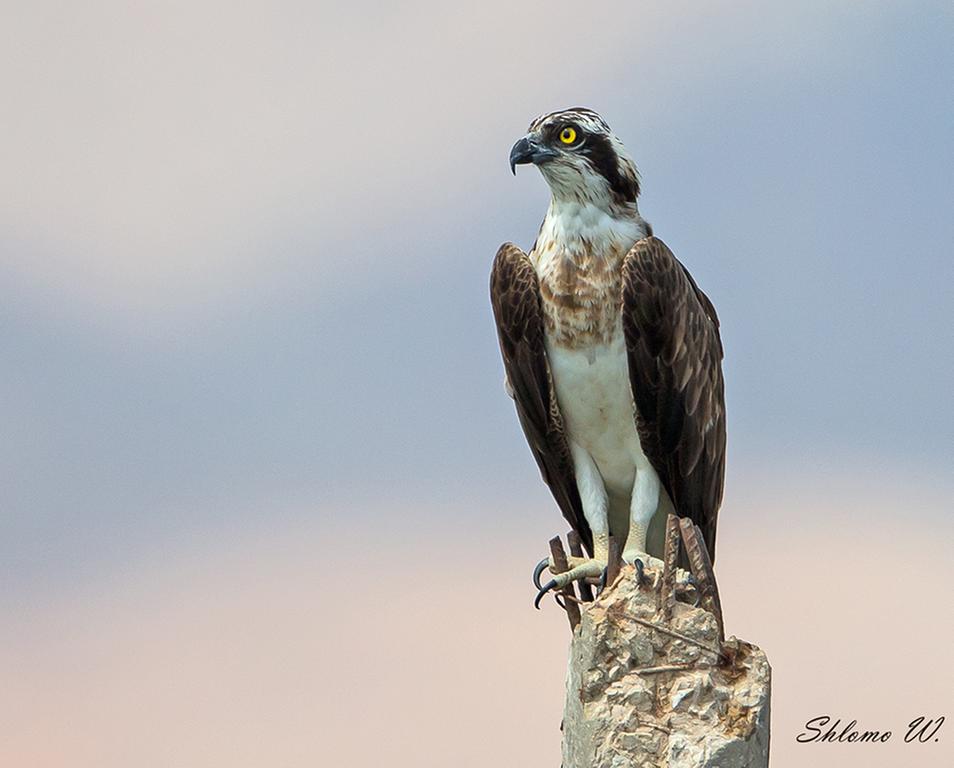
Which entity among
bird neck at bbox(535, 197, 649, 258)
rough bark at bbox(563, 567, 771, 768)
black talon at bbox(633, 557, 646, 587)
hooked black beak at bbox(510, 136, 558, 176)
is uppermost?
hooked black beak at bbox(510, 136, 558, 176)

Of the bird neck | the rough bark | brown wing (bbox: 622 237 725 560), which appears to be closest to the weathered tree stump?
the rough bark

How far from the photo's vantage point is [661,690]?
8.08 meters

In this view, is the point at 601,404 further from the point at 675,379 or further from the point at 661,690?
the point at 661,690

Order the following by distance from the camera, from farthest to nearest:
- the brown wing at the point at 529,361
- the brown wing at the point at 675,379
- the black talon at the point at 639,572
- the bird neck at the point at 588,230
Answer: the brown wing at the point at 529,361, the bird neck at the point at 588,230, the brown wing at the point at 675,379, the black talon at the point at 639,572

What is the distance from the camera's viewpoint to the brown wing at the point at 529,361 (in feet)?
31.4

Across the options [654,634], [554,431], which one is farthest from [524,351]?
[654,634]

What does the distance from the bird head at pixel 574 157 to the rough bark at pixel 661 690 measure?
8.82 feet

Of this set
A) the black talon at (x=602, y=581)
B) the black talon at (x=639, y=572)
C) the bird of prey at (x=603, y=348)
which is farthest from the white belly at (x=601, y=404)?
the black talon at (x=639, y=572)

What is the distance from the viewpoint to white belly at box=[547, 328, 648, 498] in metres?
9.45

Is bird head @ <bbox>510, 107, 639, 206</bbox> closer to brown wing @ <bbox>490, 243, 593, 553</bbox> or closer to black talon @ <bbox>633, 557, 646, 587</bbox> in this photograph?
brown wing @ <bbox>490, 243, 593, 553</bbox>

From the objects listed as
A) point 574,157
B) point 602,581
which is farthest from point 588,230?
point 602,581

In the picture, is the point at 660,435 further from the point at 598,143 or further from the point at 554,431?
the point at 598,143

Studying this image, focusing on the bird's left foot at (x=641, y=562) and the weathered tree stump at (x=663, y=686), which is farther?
the bird's left foot at (x=641, y=562)

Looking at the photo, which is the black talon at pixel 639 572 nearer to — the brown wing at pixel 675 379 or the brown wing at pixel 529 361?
the brown wing at pixel 675 379
